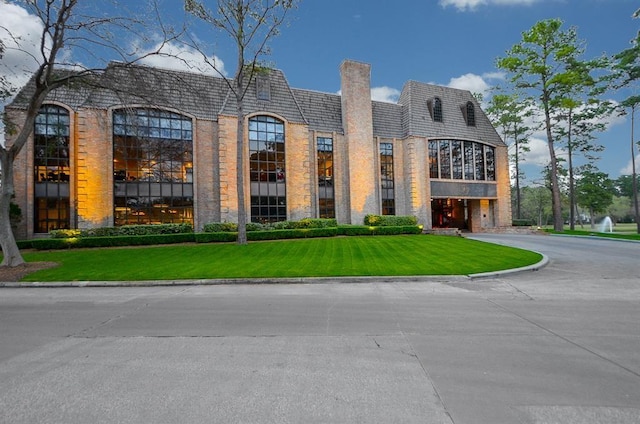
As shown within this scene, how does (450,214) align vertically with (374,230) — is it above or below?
above

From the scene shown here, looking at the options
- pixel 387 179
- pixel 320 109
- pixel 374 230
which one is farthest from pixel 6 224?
pixel 387 179

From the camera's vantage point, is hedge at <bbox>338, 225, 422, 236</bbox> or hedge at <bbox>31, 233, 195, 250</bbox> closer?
hedge at <bbox>31, 233, 195, 250</bbox>

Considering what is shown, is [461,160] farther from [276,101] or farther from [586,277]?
[586,277]

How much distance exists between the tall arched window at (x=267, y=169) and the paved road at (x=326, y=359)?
17.6 metres

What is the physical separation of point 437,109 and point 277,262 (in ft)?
85.7

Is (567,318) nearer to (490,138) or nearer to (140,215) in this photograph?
(140,215)

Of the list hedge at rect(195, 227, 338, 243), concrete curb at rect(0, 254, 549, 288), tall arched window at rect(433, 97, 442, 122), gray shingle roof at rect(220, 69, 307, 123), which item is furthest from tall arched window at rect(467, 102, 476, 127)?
concrete curb at rect(0, 254, 549, 288)

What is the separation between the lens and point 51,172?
68.8 feet

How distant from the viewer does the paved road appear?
2.73 meters

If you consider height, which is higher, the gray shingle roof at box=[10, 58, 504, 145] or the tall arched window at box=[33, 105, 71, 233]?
the gray shingle roof at box=[10, 58, 504, 145]

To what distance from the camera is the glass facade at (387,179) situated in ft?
94.8

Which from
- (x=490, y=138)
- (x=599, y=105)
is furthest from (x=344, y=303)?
(x=599, y=105)

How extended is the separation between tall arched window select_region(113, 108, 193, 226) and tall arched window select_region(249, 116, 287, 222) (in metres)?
4.86

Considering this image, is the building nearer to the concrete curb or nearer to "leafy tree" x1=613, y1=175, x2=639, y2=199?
the concrete curb
